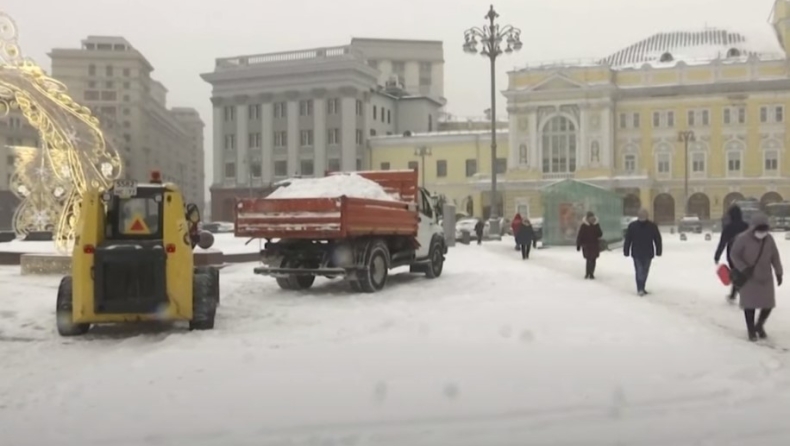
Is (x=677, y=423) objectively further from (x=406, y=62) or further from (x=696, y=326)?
(x=406, y=62)

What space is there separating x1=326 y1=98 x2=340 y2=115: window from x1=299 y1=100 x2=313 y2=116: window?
2022mm

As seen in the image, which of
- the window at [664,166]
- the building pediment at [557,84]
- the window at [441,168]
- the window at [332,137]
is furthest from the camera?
the window at [332,137]

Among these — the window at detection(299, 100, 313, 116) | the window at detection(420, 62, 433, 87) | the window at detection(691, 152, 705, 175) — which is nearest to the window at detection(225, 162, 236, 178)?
the window at detection(299, 100, 313, 116)

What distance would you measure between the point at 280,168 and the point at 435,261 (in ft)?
248

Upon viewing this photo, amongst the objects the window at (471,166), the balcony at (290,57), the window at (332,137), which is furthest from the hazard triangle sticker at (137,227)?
the window at (332,137)

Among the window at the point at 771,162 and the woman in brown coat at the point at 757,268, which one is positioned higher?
the window at the point at 771,162

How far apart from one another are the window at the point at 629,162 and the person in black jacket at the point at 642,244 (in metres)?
71.8

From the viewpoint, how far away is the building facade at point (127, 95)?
229ft

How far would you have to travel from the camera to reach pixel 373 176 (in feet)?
63.3

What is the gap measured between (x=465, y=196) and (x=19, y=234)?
6086 centimetres

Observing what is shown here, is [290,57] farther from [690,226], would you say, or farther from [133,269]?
[133,269]

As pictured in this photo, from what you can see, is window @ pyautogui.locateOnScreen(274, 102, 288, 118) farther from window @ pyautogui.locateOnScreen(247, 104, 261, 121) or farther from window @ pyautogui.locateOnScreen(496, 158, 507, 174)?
window @ pyautogui.locateOnScreen(496, 158, 507, 174)

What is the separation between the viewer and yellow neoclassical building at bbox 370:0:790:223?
80750mm

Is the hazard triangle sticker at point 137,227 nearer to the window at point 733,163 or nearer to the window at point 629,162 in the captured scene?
the window at point 629,162
